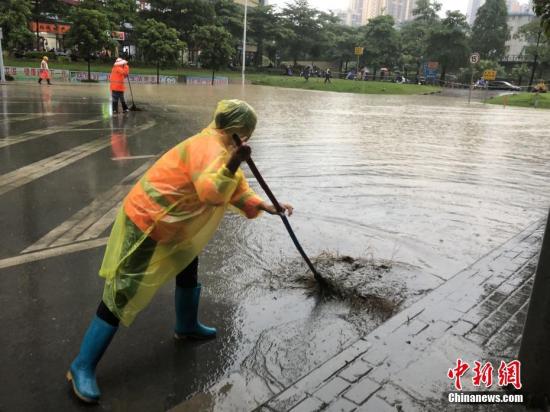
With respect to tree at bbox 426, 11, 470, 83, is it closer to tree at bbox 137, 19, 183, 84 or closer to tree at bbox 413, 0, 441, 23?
tree at bbox 413, 0, 441, 23

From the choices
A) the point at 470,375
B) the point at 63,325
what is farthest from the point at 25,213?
the point at 470,375

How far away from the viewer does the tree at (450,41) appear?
190 ft

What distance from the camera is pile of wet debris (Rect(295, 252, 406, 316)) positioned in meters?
4.00

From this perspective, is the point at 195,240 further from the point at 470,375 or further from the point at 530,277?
the point at 530,277

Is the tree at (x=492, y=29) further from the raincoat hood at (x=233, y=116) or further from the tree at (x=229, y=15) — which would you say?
the raincoat hood at (x=233, y=116)

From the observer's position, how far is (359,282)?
4.33 m

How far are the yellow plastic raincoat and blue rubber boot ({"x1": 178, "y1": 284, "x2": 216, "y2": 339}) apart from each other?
0.46 metres

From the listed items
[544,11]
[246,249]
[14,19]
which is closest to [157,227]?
[246,249]

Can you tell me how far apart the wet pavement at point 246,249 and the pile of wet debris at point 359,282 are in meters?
0.03

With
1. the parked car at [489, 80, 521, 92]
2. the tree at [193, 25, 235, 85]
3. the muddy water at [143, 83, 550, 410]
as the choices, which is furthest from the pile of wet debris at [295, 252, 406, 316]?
the parked car at [489, 80, 521, 92]

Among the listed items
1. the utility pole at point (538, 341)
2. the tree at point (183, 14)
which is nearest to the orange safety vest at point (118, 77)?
the utility pole at point (538, 341)

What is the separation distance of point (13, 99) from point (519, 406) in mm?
19108

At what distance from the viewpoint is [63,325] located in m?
3.36

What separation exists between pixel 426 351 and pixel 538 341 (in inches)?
29.9
